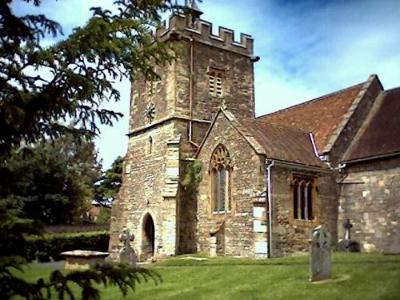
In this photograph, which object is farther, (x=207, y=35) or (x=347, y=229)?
(x=207, y=35)

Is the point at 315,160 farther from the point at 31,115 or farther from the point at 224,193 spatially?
the point at 31,115

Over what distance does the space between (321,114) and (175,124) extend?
24.9ft

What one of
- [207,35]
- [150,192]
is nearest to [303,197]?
[150,192]

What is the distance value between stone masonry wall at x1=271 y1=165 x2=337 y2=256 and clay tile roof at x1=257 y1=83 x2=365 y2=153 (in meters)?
2.40

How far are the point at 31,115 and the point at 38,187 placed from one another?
3288 cm

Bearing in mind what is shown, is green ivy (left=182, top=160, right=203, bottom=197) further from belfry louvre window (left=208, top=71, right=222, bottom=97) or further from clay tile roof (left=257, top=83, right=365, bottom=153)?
clay tile roof (left=257, top=83, right=365, bottom=153)

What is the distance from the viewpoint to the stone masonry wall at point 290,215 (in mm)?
18688

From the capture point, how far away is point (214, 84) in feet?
86.6

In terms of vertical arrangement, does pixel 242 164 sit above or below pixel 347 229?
Result: above

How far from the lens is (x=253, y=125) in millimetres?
21594

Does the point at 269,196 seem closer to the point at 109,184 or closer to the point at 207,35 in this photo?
the point at 207,35

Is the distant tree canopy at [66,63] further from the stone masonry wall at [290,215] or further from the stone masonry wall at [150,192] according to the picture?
the stone masonry wall at [150,192]

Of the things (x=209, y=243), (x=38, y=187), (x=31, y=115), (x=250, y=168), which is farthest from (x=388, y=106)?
(x=38, y=187)

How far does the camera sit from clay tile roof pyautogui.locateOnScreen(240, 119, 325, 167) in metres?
20.0
